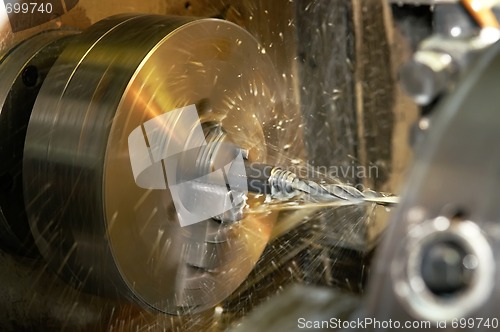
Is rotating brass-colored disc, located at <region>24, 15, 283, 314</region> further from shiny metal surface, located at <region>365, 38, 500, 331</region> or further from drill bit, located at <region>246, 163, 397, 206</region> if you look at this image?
shiny metal surface, located at <region>365, 38, 500, 331</region>

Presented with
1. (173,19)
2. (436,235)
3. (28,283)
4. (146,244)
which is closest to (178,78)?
(173,19)

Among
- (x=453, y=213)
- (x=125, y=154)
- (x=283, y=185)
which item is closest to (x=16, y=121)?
(x=125, y=154)

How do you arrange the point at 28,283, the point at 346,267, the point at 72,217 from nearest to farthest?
the point at 72,217
the point at 28,283
the point at 346,267

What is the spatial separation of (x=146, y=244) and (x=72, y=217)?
0.25 feet

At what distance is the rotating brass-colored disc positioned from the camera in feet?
2.01

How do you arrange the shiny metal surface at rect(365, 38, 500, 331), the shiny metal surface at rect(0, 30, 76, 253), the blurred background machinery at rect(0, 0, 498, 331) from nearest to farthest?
the shiny metal surface at rect(365, 38, 500, 331), the blurred background machinery at rect(0, 0, 498, 331), the shiny metal surface at rect(0, 30, 76, 253)

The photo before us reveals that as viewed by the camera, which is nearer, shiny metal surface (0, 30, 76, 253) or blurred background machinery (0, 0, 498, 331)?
blurred background machinery (0, 0, 498, 331)

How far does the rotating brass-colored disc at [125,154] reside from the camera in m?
0.61

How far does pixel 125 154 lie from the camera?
617mm

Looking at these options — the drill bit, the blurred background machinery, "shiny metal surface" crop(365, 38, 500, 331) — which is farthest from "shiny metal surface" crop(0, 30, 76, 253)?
"shiny metal surface" crop(365, 38, 500, 331)

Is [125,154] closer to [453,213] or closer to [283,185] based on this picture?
[283,185]

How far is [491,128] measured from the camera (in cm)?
34

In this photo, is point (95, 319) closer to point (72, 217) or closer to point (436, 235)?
point (72, 217)

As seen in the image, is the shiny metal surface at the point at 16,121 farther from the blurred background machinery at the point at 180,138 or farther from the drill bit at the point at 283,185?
the drill bit at the point at 283,185
